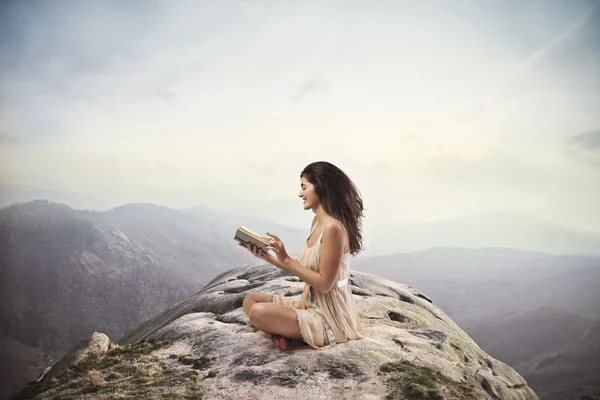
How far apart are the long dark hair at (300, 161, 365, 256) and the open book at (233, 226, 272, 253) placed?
1.34 metres

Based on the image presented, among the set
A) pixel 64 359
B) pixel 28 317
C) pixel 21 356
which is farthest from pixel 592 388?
pixel 28 317

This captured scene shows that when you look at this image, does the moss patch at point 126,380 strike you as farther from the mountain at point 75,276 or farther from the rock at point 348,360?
the mountain at point 75,276

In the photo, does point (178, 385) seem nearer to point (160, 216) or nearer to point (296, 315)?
point (296, 315)

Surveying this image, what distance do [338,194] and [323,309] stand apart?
2.08 meters

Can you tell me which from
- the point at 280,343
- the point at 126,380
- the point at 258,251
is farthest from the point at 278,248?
the point at 126,380

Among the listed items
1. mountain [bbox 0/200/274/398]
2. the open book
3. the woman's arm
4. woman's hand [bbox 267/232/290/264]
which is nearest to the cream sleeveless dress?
the woman's arm

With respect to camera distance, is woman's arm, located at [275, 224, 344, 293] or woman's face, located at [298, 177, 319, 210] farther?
woman's face, located at [298, 177, 319, 210]

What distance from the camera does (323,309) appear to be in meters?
8.37

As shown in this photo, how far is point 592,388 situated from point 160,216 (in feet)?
174

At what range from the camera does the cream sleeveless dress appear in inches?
324

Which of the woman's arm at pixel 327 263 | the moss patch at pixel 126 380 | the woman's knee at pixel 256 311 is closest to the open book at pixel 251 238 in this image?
the woman's arm at pixel 327 263

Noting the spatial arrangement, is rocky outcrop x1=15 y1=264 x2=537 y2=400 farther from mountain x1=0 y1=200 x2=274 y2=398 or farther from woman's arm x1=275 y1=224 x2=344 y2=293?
mountain x1=0 y1=200 x2=274 y2=398

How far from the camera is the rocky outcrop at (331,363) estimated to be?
7.77 meters

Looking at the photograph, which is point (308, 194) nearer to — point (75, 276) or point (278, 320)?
point (278, 320)
